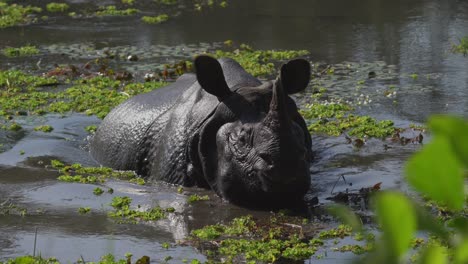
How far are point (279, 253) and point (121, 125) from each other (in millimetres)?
2978

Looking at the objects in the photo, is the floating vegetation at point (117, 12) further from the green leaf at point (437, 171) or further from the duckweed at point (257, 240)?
the green leaf at point (437, 171)

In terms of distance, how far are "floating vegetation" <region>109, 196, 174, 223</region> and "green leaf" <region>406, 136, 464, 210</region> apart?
489 centimetres

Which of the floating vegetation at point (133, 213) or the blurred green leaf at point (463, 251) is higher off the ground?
the blurred green leaf at point (463, 251)

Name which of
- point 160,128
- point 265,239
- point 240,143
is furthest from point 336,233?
point 160,128

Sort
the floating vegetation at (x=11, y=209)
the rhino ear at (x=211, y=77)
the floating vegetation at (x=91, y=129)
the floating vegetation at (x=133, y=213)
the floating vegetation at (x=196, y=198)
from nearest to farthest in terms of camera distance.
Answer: the floating vegetation at (x=133, y=213) → the floating vegetation at (x=11, y=209) → the floating vegetation at (x=196, y=198) → the rhino ear at (x=211, y=77) → the floating vegetation at (x=91, y=129)

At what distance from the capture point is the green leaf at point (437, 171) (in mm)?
666

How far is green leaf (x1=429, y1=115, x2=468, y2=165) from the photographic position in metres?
0.67

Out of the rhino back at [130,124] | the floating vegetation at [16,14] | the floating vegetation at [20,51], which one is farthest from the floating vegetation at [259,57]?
the floating vegetation at [16,14]

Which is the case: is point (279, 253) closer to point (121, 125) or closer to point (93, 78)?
point (121, 125)

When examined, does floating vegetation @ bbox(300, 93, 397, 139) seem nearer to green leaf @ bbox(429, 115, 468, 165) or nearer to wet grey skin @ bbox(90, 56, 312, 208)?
wet grey skin @ bbox(90, 56, 312, 208)

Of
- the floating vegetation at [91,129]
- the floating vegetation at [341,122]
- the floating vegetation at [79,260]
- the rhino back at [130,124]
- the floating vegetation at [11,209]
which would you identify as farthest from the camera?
the floating vegetation at [91,129]

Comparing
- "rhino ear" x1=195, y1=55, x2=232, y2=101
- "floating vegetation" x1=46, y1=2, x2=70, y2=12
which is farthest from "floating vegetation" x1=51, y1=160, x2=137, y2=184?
"floating vegetation" x1=46, y1=2, x2=70, y2=12

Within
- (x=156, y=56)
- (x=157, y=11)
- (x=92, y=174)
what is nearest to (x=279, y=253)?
(x=92, y=174)

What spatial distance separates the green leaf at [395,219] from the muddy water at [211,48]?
3.53 metres
